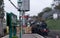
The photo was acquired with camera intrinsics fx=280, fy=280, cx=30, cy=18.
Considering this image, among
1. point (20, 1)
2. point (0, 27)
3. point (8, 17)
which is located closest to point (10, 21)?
point (8, 17)

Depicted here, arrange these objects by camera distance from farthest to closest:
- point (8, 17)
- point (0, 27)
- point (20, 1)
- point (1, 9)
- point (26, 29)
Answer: point (1, 9), point (26, 29), point (0, 27), point (20, 1), point (8, 17)

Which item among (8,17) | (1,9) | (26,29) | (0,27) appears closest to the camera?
(8,17)

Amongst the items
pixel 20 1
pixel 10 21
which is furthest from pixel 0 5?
pixel 10 21

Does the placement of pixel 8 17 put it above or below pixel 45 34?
above

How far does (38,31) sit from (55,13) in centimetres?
6237

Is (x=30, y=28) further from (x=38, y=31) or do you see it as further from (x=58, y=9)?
(x=58, y=9)

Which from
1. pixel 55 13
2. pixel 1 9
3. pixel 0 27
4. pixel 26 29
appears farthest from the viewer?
pixel 55 13

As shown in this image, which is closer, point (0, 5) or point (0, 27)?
point (0, 27)

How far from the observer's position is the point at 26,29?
35.5 meters

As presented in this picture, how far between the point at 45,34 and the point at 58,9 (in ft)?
229

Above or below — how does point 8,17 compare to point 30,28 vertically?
above

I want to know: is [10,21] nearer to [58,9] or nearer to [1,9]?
[1,9]

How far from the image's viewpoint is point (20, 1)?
2039 centimetres

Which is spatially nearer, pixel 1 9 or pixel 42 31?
pixel 42 31
